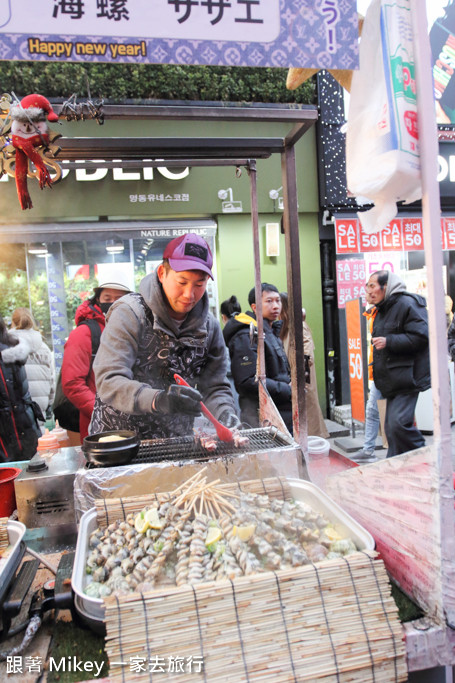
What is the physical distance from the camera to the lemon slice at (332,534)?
160cm

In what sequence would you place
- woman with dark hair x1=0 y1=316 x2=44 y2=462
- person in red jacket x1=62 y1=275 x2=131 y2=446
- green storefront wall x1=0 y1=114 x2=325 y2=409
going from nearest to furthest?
1. person in red jacket x1=62 y1=275 x2=131 y2=446
2. woman with dark hair x1=0 y1=316 x2=44 y2=462
3. green storefront wall x1=0 y1=114 x2=325 y2=409

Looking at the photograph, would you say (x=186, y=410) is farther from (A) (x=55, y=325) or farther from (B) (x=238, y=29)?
(A) (x=55, y=325)

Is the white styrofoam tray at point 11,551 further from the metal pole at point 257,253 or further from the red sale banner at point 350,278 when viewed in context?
the red sale banner at point 350,278

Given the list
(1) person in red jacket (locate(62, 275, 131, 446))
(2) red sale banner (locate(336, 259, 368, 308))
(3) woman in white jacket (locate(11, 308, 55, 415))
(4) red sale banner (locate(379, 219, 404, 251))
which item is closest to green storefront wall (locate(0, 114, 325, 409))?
(2) red sale banner (locate(336, 259, 368, 308))

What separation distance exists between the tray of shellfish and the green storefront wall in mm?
5534

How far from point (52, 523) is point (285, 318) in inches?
120

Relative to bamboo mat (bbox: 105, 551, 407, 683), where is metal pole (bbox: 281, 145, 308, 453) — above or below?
above

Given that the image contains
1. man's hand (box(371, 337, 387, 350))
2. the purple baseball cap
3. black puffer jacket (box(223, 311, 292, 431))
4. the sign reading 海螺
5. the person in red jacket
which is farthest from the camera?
man's hand (box(371, 337, 387, 350))

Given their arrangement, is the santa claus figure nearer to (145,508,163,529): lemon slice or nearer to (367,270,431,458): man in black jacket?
(145,508,163,529): lemon slice

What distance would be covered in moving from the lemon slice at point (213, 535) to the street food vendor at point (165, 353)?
27.6 inches

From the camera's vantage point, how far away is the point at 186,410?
2232 millimetres

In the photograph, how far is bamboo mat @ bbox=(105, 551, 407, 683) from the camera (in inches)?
46.9

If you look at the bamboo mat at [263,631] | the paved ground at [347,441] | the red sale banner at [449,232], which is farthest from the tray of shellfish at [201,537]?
the red sale banner at [449,232]

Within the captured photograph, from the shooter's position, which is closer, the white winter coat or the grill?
the grill
